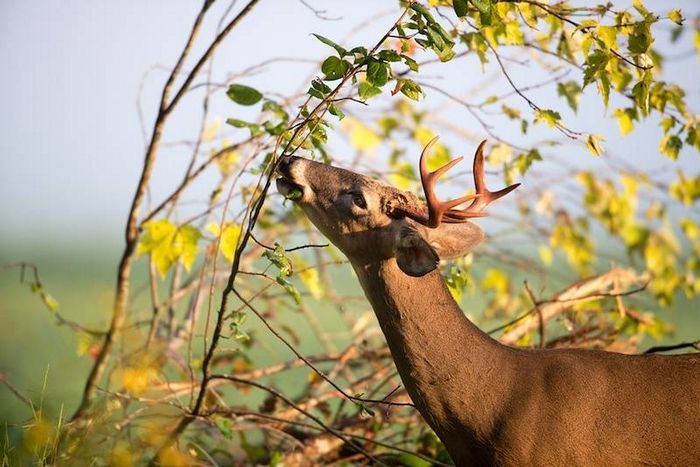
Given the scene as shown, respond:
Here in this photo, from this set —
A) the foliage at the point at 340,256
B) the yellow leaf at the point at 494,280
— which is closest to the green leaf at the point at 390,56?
the foliage at the point at 340,256

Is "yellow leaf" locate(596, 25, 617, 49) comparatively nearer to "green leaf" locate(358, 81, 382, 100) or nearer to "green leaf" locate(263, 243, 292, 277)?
"green leaf" locate(358, 81, 382, 100)

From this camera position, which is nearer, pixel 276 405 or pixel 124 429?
pixel 124 429

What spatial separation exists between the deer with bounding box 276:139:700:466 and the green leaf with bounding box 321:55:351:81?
1.50 feet

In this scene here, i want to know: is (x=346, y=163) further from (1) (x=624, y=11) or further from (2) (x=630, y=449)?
(2) (x=630, y=449)

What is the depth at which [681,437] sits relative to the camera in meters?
4.00

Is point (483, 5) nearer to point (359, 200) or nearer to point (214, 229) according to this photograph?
point (359, 200)

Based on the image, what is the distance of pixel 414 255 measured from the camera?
3.94 metres

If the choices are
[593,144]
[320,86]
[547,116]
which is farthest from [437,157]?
[320,86]

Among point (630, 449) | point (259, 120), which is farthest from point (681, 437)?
point (259, 120)

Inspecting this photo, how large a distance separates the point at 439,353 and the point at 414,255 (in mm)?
438

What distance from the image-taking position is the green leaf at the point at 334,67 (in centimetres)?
373

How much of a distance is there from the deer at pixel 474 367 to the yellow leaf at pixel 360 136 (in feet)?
8.12

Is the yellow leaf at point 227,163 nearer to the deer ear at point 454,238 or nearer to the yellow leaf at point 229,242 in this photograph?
the yellow leaf at point 229,242

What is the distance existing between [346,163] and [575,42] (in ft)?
4.55
